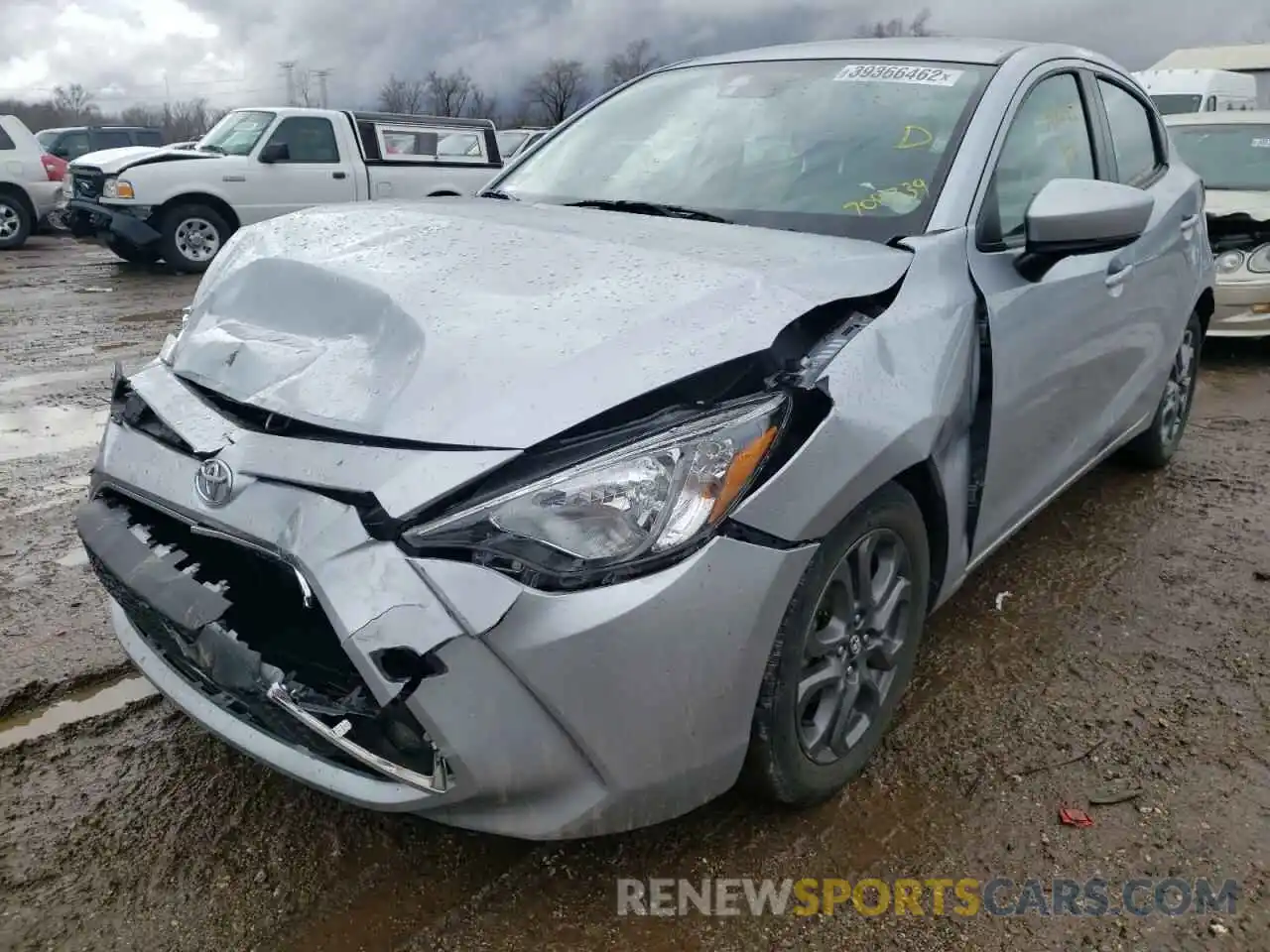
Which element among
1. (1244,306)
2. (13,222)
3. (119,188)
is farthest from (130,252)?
(1244,306)

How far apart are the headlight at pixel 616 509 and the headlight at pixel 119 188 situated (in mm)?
10766

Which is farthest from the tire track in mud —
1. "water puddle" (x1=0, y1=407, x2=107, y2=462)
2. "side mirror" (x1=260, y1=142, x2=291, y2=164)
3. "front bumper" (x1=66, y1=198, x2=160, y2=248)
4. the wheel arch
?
"side mirror" (x1=260, y1=142, x2=291, y2=164)

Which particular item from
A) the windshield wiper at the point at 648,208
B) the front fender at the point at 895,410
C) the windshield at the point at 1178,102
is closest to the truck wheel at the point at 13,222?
the windshield wiper at the point at 648,208

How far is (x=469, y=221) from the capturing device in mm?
2580

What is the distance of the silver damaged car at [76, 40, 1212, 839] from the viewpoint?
1.69 m

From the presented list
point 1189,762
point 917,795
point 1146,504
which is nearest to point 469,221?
point 917,795

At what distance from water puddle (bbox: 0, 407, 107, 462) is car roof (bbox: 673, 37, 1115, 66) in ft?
11.6

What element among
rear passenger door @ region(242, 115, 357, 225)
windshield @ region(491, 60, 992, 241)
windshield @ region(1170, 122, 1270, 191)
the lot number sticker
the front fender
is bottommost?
rear passenger door @ region(242, 115, 357, 225)

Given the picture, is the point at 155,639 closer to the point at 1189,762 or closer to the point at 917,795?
the point at 917,795

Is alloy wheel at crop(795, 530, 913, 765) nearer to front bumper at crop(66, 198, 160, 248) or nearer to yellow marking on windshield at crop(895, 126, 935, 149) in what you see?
yellow marking on windshield at crop(895, 126, 935, 149)

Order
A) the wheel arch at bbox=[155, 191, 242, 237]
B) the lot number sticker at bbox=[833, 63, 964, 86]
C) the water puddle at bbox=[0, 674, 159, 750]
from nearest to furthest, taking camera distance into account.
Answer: the water puddle at bbox=[0, 674, 159, 750] → the lot number sticker at bbox=[833, 63, 964, 86] → the wheel arch at bbox=[155, 191, 242, 237]

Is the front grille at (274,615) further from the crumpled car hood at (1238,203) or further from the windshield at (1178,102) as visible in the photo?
the windshield at (1178,102)

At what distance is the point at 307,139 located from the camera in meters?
11.8

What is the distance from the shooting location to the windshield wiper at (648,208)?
2.74m
